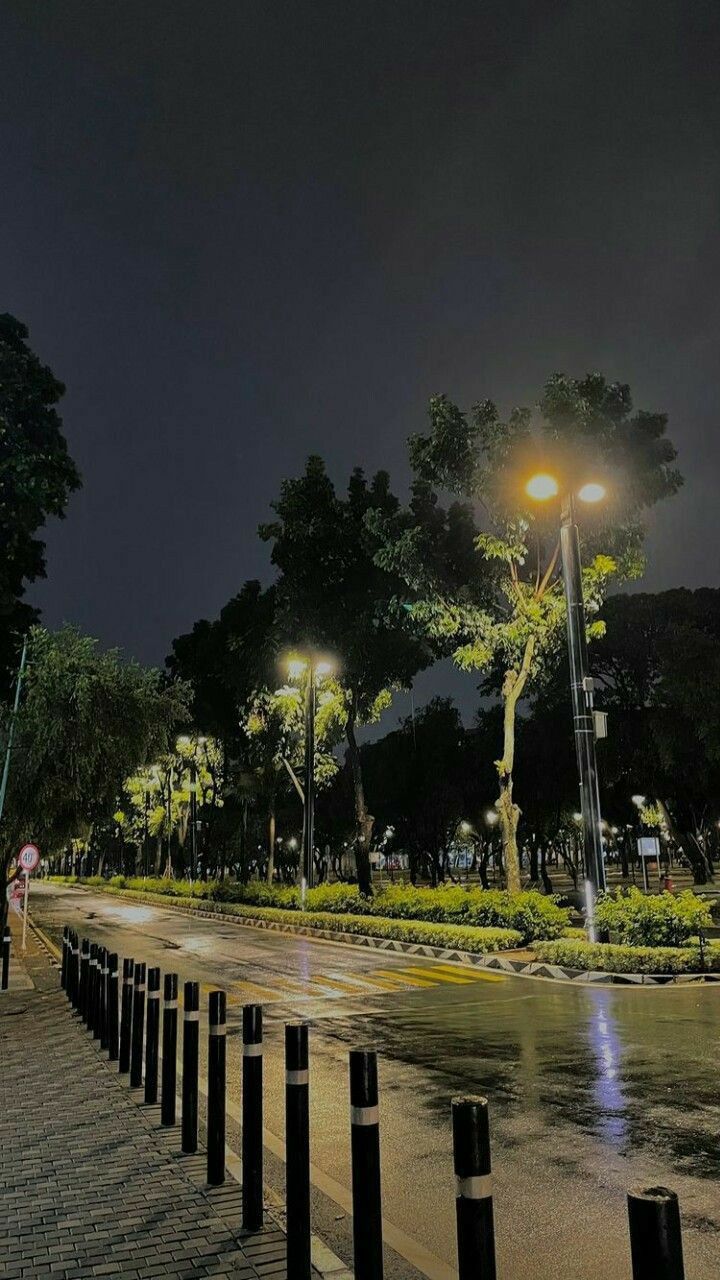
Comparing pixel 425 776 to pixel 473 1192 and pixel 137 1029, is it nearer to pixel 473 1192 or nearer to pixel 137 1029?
pixel 137 1029

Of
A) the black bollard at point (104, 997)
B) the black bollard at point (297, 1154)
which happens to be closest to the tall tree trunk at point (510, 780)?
the black bollard at point (104, 997)

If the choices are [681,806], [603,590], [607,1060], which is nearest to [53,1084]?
[607,1060]

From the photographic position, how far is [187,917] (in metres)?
37.1

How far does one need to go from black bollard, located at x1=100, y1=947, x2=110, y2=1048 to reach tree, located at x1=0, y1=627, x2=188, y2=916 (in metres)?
5.53

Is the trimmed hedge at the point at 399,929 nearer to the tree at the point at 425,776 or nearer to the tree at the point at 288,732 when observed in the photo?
the tree at the point at 288,732

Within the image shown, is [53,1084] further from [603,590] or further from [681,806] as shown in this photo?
[681,806]

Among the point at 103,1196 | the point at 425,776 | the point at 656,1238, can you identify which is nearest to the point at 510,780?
the point at 103,1196

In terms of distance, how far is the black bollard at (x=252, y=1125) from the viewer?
185 inches

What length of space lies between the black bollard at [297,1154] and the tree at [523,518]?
16.7m

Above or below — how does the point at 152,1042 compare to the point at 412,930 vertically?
above

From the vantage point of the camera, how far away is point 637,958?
15.3 m

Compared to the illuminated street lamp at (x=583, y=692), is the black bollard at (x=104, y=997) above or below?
below

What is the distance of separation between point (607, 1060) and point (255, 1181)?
520cm

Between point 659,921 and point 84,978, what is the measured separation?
32.7ft
